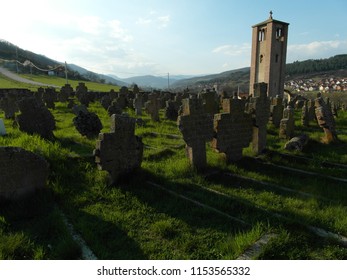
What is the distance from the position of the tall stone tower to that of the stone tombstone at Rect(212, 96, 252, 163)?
27.0m

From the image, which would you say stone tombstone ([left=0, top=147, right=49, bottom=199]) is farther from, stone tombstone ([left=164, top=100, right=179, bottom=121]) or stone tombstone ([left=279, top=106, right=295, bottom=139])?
stone tombstone ([left=164, top=100, right=179, bottom=121])

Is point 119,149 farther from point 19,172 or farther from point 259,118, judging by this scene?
point 259,118

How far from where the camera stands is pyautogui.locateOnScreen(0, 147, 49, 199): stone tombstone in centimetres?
518

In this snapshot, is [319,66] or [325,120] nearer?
[325,120]

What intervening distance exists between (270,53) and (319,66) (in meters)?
128

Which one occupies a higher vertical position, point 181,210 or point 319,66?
point 319,66

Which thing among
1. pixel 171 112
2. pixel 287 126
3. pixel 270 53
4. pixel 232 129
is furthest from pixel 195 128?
pixel 270 53

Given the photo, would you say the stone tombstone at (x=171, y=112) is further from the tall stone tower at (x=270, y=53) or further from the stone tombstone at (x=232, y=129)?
the tall stone tower at (x=270, y=53)

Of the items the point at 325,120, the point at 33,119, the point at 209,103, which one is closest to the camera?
the point at 33,119

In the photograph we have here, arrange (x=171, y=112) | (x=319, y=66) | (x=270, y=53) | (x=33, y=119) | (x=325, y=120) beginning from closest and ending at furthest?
(x=33, y=119), (x=325, y=120), (x=171, y=112), (x=270, y=53), (x=319, y=66)

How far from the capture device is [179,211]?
17.0 feet

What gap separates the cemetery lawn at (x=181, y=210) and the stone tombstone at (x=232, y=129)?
1.13ft

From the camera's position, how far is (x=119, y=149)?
6242 mm

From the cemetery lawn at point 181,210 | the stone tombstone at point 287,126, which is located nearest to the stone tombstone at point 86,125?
the cemetery lawn at point 181,210
